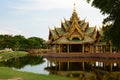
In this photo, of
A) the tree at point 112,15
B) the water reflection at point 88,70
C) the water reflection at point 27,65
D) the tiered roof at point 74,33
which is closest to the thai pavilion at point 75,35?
the tiered roof at point 74,33

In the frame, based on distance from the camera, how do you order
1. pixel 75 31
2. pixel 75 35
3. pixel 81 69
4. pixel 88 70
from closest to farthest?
pixel 88 70
pixel 81 69
pixel 75 35
pixel 75 31

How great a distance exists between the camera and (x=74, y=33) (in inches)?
2051

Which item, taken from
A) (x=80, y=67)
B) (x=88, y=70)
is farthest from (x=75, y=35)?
(x=88, y=70)

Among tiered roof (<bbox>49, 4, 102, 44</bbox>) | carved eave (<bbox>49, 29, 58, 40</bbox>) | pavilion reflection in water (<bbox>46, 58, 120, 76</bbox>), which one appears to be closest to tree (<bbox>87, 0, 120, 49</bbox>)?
pavilion reflection in water (<bbox>46, 58, 120, 76</bbox>)

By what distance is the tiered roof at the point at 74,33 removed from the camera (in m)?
51.2

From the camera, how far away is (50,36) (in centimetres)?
5559

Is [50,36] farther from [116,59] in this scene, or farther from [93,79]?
[93,79]

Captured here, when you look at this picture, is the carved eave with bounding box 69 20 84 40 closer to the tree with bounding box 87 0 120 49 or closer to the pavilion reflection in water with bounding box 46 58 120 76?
the pavilion reflection in water with bounding box 46 58 120 76

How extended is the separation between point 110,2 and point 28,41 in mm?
95666

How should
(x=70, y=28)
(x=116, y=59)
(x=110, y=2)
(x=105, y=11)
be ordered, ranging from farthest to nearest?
(x=70, y=28) → (x=116, y=59) → (x=105, y=11) → (x=110, y=2)

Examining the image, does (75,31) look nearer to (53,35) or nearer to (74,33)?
(74,33)

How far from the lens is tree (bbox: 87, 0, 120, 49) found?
53.4 feet

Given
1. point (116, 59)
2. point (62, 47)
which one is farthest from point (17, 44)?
point (116, 59)

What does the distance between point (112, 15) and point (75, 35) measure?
34.9 metres
